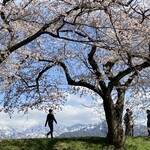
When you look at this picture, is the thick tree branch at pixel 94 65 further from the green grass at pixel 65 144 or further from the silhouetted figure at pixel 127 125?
the green grass at pixel 65 144

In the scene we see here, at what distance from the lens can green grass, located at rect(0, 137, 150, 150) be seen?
23.7 m

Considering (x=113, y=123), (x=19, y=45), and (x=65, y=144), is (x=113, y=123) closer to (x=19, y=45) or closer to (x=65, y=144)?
(x=65, y=144)

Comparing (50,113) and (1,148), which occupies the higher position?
(50,113)

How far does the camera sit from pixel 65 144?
2414 cm

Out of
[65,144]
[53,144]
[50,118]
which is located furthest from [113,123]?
[50,118]

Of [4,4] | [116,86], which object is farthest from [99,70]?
[4,4]

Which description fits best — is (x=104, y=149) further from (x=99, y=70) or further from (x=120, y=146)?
(x=99, y=70)

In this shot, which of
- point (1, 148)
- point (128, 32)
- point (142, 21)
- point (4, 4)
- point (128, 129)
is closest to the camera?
point (4, 4)

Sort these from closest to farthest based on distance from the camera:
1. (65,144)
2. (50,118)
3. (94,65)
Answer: (94,65) < (65,144) < (50,118)

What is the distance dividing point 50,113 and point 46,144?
2821 mm

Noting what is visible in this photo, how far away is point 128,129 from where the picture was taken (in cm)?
2819

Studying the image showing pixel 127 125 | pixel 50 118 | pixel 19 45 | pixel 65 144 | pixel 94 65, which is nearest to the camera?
pixel 19 45

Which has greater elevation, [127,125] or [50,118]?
[50,118]

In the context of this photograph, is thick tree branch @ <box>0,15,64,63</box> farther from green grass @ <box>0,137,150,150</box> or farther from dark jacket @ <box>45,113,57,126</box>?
dark jacket @ <box>45,113,57,126</box>
